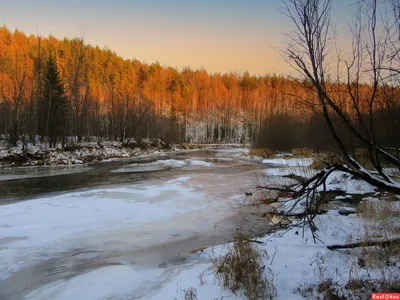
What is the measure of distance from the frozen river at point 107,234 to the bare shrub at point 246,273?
2.83 ft

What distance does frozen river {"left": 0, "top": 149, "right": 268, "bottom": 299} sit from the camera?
4.29m

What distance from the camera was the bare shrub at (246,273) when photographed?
138 inches

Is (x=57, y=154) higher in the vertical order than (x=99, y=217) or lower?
higher

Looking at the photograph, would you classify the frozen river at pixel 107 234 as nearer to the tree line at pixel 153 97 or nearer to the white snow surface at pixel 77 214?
the white snow surface at pixel 77 214

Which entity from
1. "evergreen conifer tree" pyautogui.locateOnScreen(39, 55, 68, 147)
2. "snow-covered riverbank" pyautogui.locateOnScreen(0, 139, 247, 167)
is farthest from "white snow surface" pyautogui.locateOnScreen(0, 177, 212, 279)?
"evergreen conifer tree" pyautogui.locateOnScreen(39, 55, 68, 147)

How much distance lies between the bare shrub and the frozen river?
0.86 meters

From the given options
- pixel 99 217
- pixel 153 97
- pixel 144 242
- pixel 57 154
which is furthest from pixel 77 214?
pixel 153 97

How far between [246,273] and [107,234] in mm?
3837

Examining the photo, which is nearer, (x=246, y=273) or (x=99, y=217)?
(x=246, y=273)

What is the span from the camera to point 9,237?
622 cm

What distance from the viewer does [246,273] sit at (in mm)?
3902

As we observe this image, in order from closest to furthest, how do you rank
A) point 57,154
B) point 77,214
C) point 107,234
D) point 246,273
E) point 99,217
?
point 246,273 < point 107,234 < point 99,217 < point 77,214 < point 57,154

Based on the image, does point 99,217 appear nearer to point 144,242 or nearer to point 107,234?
point 107,234

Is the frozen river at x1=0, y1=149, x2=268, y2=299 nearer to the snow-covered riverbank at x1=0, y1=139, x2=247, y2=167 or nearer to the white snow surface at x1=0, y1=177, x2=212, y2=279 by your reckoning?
the white snow surface at x1=0, y1=177, x2=212, y2=279
